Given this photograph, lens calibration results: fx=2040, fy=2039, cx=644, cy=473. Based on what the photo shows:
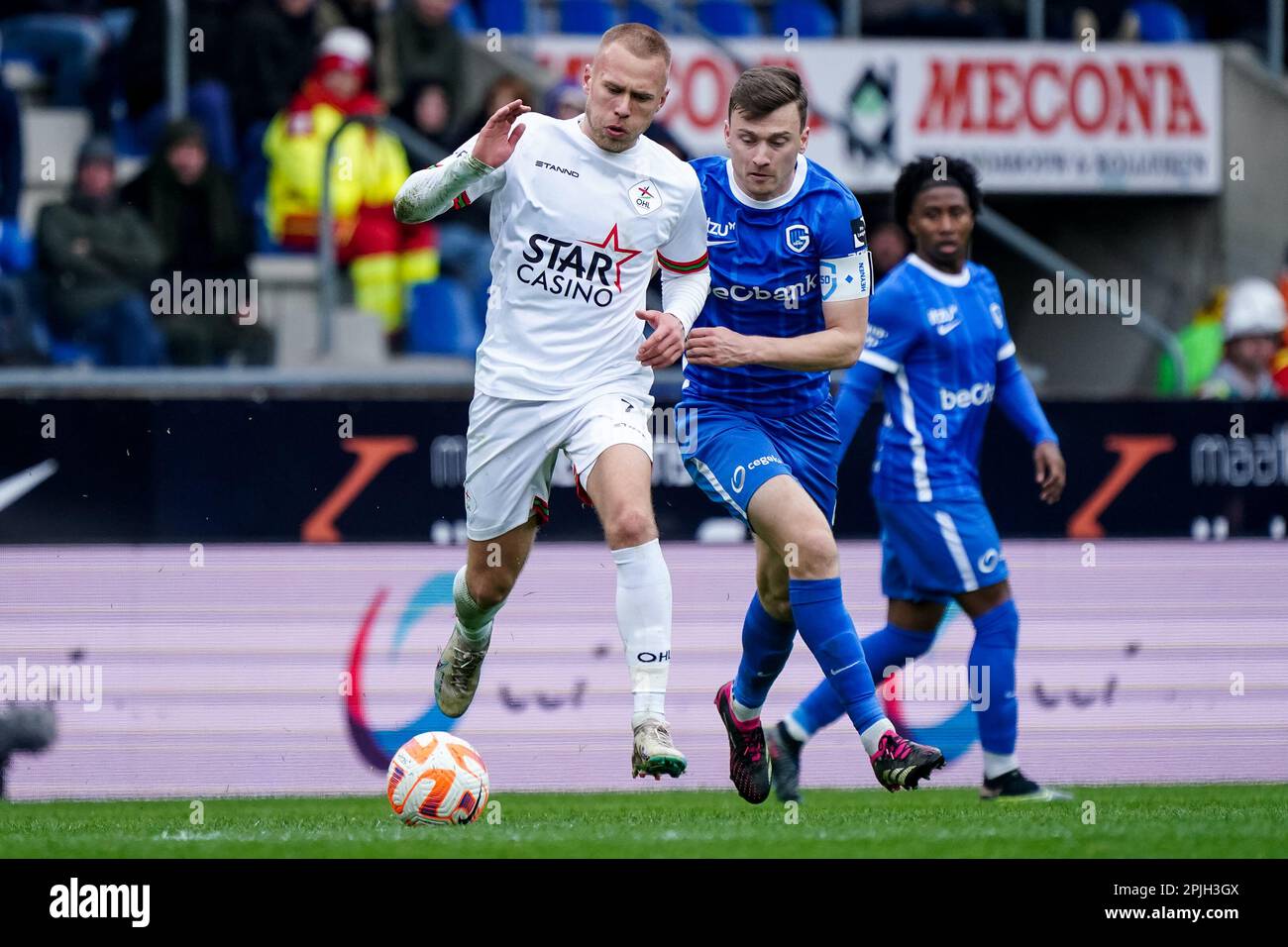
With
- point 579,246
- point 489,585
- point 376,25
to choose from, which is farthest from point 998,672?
point 376,25

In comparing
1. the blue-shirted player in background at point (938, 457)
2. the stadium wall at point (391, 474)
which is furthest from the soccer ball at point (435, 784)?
the stadium wall at point (391, 474)

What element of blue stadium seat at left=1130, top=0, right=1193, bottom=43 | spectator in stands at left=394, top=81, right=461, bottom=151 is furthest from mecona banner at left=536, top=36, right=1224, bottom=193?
spectator in stands at left=394, top=81, right=461, bottom=151

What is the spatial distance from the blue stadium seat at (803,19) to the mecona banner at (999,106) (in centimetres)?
67

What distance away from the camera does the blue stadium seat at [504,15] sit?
1409cm

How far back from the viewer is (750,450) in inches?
261

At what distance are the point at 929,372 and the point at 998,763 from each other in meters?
1.53

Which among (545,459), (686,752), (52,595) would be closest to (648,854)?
(545,459)

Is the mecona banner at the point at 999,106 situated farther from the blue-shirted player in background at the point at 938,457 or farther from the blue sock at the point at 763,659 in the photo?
the blue sock at the point at 763,659

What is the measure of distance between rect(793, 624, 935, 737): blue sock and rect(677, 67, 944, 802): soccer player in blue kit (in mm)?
895

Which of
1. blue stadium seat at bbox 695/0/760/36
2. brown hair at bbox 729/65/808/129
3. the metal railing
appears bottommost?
brown hair at bbox 729/65/808/129

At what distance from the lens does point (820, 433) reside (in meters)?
6.95

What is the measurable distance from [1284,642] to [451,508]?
12.7ft

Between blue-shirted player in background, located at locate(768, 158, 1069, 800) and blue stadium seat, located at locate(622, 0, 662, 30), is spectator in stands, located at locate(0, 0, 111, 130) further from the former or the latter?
blue-shirted player in background, located at locate(768, 158, 1069, 800)

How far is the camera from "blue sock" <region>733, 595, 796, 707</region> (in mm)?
7055
